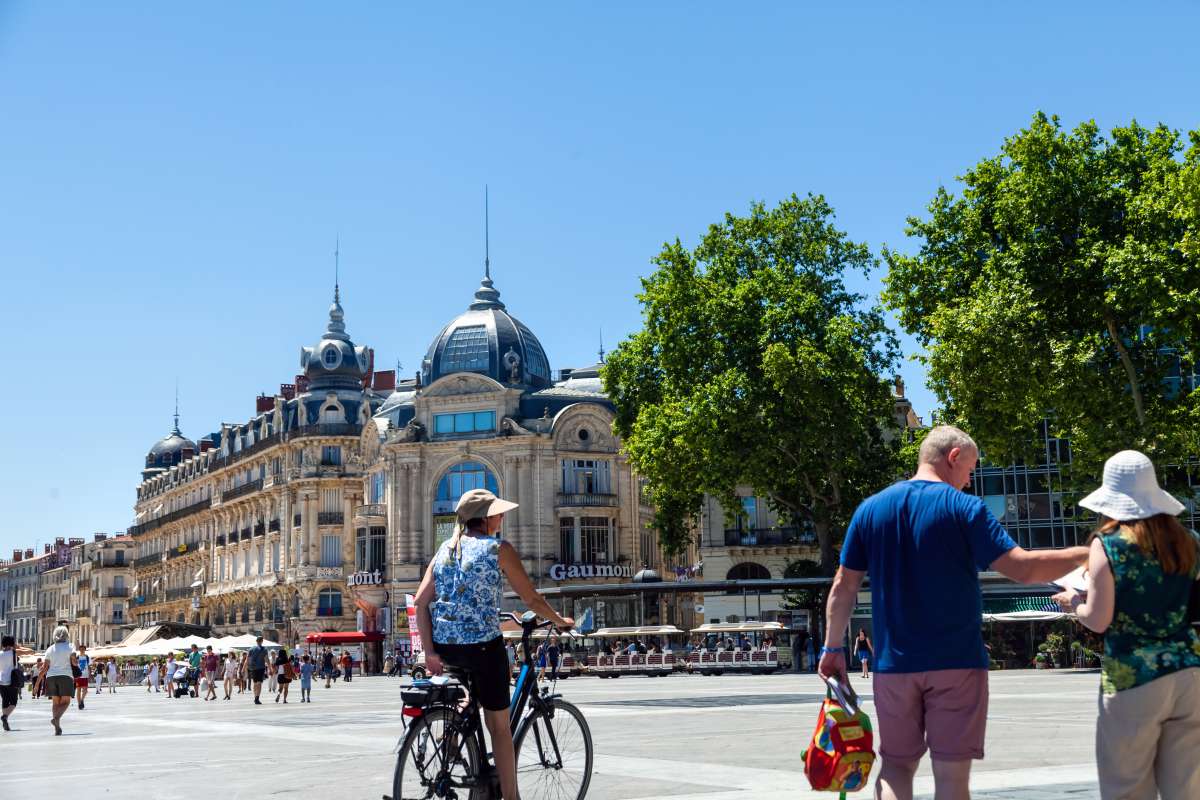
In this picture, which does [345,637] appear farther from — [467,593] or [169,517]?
[467,593]

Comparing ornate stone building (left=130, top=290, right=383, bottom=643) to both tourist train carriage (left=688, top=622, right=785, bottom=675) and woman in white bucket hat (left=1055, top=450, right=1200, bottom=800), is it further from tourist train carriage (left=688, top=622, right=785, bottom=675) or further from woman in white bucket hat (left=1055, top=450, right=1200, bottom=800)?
woman in white bucket hat (left=1055, top=450, right=1200, bottom=800)

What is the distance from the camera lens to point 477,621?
25.9 feet

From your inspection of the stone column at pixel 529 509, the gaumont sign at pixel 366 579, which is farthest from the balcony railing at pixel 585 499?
the gaumont sign at pixel 366 579

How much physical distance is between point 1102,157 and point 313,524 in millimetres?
53956

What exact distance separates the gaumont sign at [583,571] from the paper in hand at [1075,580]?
6275 cm

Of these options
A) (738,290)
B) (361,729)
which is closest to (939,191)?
(738,290)

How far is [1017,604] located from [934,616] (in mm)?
47120

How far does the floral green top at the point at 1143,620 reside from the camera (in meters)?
5.68

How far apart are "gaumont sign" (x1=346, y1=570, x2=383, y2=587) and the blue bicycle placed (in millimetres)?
66689

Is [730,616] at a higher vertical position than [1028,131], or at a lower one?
lower

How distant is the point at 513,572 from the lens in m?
8.01

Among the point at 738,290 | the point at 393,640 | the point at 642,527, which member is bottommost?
the point at 393,640

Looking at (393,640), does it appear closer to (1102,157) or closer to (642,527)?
(642,527)

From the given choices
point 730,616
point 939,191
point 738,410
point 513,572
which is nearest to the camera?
point 513,572
